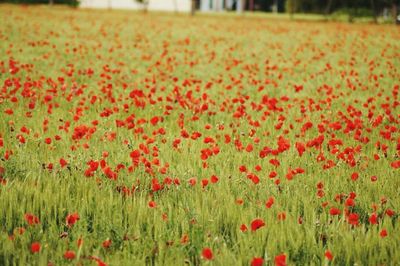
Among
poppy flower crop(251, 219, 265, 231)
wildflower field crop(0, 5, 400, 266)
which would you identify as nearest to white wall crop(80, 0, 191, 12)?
wildflower field crop(0, 5, 400, 266)

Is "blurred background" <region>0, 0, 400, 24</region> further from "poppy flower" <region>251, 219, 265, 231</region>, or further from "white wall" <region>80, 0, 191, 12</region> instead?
"poppy flower" <region>251, 219, 265, 231</region>

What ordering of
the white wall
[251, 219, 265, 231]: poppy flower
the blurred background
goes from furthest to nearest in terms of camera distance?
the white wall < the blurred background < [251, 219, 265, 231]: poppy flower

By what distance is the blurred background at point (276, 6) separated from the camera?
1686 inches

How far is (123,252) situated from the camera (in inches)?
101

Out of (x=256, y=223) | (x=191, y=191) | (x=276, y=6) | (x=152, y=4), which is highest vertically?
(x=276, y=6)

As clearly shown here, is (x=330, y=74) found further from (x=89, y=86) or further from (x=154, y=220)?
(x=154, y=220)

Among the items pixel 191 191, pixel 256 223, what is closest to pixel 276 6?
pixel 191 191

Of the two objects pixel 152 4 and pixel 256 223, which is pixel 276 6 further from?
pixel 256 223

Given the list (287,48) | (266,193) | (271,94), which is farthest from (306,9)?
(266,193)

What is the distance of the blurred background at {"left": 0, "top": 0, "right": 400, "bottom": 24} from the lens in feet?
140

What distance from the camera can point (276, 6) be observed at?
63.8 m

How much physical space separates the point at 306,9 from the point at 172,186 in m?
57.3

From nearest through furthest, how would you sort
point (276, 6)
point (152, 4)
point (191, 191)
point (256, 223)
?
point (256, 223)
point (191, 191)
point (152, 4)
point (276, 6)

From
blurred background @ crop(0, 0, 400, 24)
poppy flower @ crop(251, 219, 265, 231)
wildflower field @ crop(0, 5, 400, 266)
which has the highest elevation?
blurred background @ crop(0, 0, 400, 24)
